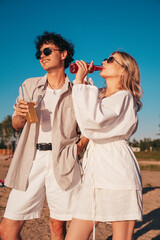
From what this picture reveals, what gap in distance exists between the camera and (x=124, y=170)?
198 centimetres

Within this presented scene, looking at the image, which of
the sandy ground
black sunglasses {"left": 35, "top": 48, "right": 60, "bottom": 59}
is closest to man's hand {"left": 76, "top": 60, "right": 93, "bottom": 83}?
black sunglasses {"left": 35, "top": 48, "right": 60, "bottom": 59}

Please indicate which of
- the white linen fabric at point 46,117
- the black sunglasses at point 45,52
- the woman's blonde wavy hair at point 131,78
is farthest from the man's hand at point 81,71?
the black sunglasses at point 45,52

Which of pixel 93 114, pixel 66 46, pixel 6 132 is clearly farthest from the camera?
pixel 6 132

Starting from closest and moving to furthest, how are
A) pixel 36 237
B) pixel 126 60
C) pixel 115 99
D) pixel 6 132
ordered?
1. pixel 115 99
2. pixel 126 60
3. pixel 36 237
4. pixel 6 132

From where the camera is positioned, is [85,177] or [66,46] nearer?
[85,177]

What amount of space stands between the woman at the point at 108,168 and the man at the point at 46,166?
623 millimetres

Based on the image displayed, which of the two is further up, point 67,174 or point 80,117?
point 80,117

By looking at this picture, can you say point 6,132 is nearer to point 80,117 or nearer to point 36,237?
point 36,237

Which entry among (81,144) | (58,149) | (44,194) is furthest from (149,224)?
(58,149)

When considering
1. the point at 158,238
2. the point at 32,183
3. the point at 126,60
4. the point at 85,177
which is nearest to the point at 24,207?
the point at 32,183

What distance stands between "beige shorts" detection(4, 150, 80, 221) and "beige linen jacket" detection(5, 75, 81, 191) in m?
0.07

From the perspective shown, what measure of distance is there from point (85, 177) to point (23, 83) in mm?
1557

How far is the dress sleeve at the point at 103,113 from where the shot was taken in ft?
6.40

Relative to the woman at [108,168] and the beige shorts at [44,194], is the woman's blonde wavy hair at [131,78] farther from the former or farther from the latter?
the beige shorts at [44,194]
